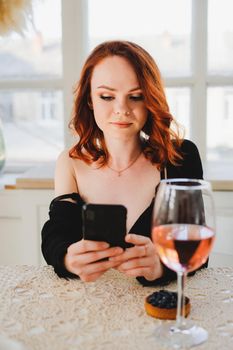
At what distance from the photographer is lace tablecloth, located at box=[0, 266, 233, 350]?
0.82 meters

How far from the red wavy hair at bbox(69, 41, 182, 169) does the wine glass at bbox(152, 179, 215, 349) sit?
59 cm

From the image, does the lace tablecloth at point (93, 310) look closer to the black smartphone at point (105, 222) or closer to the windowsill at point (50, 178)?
the black smartphone at point (105, 222)

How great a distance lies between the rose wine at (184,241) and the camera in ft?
2.59

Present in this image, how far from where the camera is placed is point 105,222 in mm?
920

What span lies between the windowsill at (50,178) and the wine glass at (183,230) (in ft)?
4.02

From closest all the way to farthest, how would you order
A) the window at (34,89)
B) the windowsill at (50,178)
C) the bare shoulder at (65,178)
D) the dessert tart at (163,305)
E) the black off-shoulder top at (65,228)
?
1. the dessert tart at (163,305)
2. the black off-shoulder top at (65,228)
3. the bare shoulder at (65,178)
4. the windowsill at (50,178)
5. the window at (34,89)

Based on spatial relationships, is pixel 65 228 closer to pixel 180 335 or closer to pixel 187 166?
pixel 187 166

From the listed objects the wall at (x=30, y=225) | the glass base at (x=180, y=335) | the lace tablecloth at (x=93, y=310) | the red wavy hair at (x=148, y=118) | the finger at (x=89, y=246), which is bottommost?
the wall at (x=30, y=225)

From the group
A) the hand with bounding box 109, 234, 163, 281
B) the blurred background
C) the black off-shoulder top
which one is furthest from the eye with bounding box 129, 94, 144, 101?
the blurred background

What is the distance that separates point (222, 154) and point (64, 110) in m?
0.83

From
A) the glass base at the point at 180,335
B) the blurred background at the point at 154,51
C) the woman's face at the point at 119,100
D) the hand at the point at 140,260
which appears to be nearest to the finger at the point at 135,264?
the hand at the point at 140,260

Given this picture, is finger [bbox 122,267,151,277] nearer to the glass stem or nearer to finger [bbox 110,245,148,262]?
finger [bbox 110,245,148,262]

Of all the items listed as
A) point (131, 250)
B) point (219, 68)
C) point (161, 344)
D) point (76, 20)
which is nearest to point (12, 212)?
point (76, 20)

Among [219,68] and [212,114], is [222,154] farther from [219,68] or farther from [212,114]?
[219,68]
